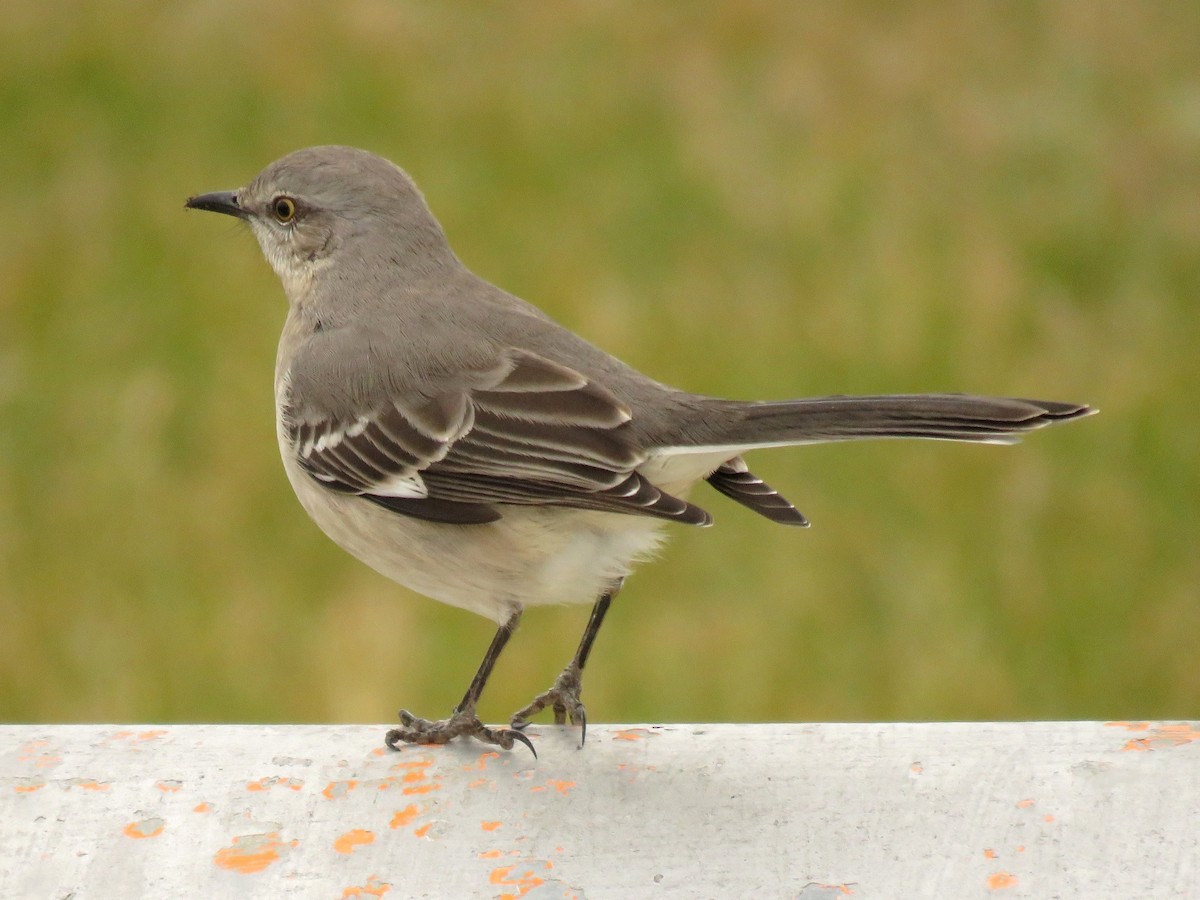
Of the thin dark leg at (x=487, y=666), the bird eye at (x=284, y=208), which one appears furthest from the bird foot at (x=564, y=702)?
the bird eye at (x=284, y=208)

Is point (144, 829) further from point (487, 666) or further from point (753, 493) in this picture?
point (753, 493)

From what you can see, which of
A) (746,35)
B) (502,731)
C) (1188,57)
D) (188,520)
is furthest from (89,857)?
(1188,57)

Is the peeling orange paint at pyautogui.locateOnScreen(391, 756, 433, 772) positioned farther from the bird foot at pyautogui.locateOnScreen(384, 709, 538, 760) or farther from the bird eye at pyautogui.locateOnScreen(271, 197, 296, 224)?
the bird eye at pyautogui.locateOnScreen(271, 197, 296, 224)

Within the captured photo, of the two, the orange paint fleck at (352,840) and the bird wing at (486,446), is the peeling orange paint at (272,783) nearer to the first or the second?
the orange paint fleck at (352,840)

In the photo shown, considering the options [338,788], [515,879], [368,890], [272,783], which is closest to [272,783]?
[272,783]

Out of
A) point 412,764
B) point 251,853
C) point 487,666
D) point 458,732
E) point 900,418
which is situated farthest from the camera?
point 487,666

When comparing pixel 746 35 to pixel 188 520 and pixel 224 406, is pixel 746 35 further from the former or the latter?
pixel 188 520

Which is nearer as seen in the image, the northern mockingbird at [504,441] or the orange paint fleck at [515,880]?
the orange paint fleck at [515,880]
